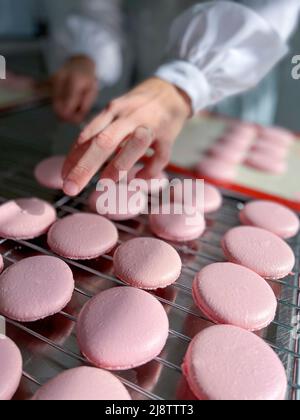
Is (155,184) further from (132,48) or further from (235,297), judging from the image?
(132,48)

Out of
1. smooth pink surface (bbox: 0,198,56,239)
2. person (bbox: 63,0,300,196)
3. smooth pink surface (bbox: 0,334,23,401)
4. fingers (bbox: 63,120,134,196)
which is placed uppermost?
person (bbox: 63,0,300,196)

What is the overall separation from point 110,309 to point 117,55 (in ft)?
4.01

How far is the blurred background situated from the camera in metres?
1.57

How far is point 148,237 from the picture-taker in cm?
81

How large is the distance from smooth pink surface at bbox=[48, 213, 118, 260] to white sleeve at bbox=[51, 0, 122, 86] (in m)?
0.87

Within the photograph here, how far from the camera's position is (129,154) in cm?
77

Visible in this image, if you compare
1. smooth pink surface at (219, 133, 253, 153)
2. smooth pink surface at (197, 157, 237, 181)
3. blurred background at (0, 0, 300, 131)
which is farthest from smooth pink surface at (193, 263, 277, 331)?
blurred background at (0, 0, 300, 131)

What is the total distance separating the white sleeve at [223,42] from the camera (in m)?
0.99

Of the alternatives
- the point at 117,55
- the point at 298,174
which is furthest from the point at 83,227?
the point at 117,55

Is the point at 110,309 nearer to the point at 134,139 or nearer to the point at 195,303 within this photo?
the point at 195,303

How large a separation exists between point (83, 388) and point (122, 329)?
11 cm

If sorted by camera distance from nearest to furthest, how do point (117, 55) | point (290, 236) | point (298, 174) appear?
point (290, 236), point (298, 174), point (117, 55)

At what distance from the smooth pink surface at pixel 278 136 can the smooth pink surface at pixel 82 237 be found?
806mm

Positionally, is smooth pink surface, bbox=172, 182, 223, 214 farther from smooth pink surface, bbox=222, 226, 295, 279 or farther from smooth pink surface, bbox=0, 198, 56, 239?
smooth pink surface, bbox=0, 198, 56, 239
